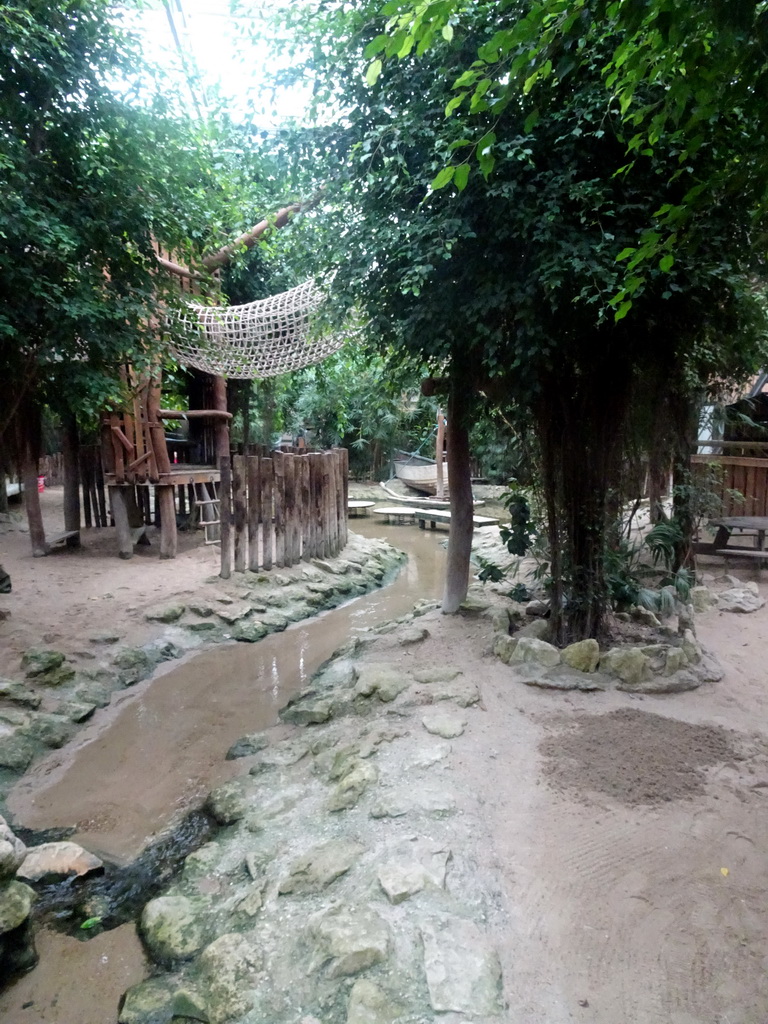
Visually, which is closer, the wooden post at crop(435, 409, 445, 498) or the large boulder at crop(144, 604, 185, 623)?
the large boulder at crop(144, 604, 185, 623)

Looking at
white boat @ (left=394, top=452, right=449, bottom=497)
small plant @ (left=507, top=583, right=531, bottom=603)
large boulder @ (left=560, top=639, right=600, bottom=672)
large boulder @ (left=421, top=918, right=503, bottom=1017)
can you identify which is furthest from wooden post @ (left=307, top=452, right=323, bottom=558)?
white boat @ (left=394, top=452, right=449, bottom=497)

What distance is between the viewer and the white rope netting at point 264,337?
7.56 metres

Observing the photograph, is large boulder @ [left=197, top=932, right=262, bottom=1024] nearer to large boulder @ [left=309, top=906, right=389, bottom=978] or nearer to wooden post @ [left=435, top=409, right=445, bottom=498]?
large boulder @ [left=309, top=906, right=389, bottom=978]

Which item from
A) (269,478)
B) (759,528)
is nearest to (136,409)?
(269,478)

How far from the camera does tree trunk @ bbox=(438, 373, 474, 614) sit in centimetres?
516

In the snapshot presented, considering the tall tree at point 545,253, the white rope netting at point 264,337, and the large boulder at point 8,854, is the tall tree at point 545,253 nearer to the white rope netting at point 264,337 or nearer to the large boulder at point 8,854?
the large boulder at point 8,854

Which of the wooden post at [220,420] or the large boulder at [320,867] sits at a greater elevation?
the wooden post at [220,420]

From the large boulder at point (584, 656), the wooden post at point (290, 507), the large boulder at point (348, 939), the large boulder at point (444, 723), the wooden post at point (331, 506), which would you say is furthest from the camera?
the wooden post at point (331, 506)

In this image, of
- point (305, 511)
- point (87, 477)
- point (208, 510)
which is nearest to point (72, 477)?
point (87, 477)

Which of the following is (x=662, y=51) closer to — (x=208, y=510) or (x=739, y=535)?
(x=739, y=535)

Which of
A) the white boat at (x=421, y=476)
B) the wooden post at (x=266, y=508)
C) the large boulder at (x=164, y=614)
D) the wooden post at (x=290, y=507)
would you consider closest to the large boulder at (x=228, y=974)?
the large boulder at (x=164, y=614)

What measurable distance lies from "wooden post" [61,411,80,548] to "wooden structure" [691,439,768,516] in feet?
23.6

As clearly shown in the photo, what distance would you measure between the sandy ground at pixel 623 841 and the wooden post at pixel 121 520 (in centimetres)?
295

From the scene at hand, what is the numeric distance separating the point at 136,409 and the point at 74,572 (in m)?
1.95
